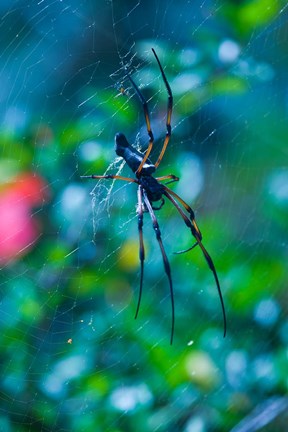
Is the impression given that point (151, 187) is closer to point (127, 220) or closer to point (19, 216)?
point (127, 220)

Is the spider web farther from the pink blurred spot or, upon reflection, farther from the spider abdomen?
the spider abdomen

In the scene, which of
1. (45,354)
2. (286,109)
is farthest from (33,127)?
(286,109)

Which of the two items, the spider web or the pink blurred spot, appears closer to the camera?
the pink blurred spot

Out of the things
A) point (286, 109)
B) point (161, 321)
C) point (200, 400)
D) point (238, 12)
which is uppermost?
point (238, 12)

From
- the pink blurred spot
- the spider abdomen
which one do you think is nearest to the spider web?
the pink blurred spot

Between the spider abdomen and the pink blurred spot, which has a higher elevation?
the pink blurred spot

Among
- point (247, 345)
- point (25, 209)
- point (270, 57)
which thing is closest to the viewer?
point (25, 209)

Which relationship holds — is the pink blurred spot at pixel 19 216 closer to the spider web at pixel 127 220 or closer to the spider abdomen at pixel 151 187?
the spider web at pixel 127 220

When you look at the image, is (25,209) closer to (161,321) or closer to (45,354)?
(45,354)
